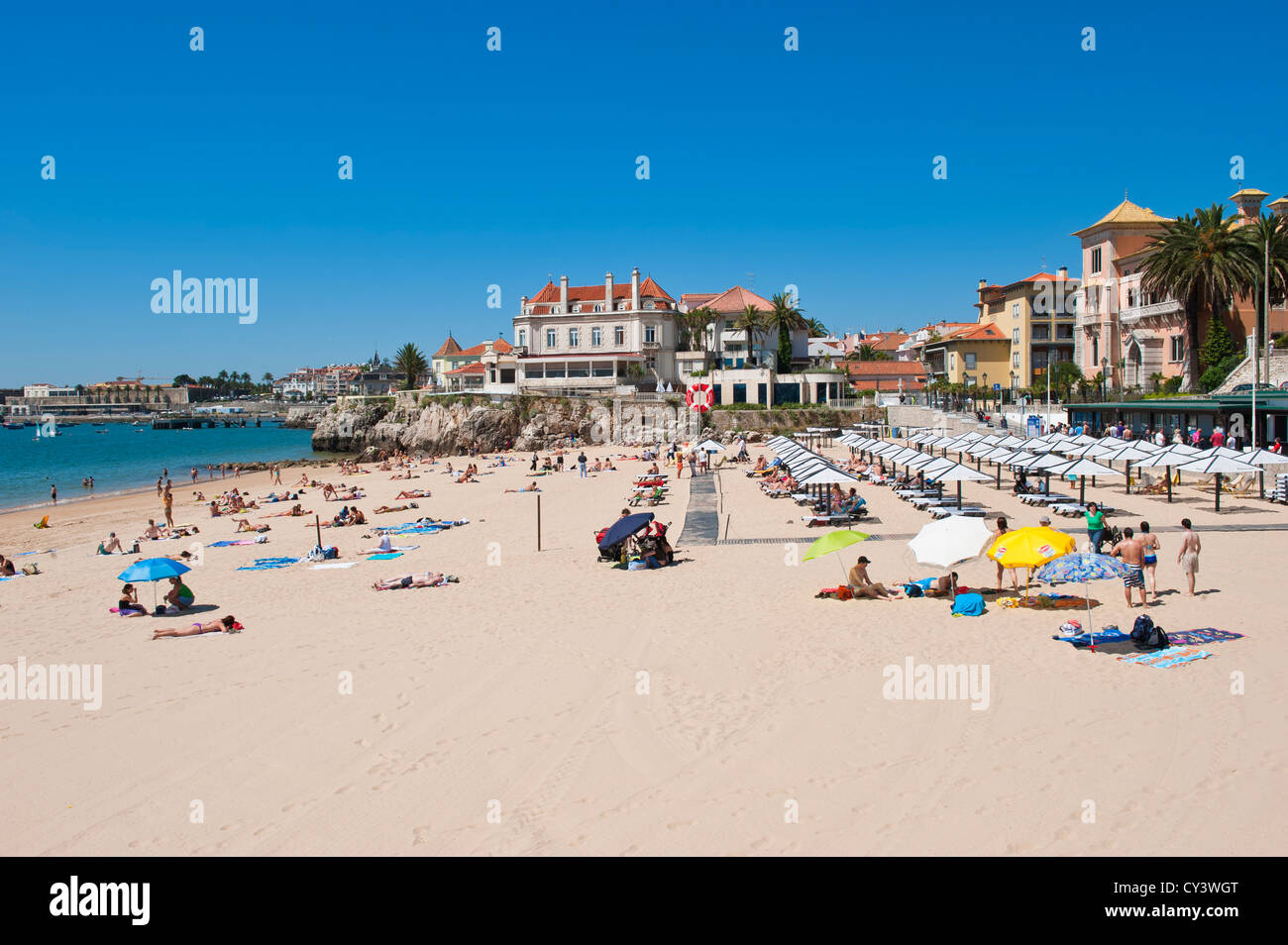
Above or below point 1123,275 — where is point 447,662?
below

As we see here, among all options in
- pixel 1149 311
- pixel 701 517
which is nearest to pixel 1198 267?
pixel 1149 311

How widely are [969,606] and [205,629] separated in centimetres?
1185

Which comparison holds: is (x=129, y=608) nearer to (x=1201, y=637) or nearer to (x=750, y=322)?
(x=1201, y=637)

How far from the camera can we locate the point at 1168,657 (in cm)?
1035

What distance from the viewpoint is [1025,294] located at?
6162 cm

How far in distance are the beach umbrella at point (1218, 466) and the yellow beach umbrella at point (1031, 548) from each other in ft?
39.5

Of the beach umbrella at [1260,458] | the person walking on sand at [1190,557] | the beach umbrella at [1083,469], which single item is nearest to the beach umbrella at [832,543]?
the person walking on sand at [1190,557]

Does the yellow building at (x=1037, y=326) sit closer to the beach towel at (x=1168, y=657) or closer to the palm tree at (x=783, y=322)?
the palm tree at (x=783, y=322)

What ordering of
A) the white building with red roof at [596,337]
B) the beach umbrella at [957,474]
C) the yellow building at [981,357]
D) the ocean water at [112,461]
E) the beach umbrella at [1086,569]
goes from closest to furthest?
1. the beach umbrella at [1086,569]
2. the beach umbrella at [957,474]
3. the ocean water at [112,461]
4. the yellow building at [981,357]
5. the white building with red roof at [596,337]

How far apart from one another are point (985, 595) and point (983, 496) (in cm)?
1399

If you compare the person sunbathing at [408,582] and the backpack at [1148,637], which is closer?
the backpack at [1148,637]

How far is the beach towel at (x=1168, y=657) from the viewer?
10.2 m
